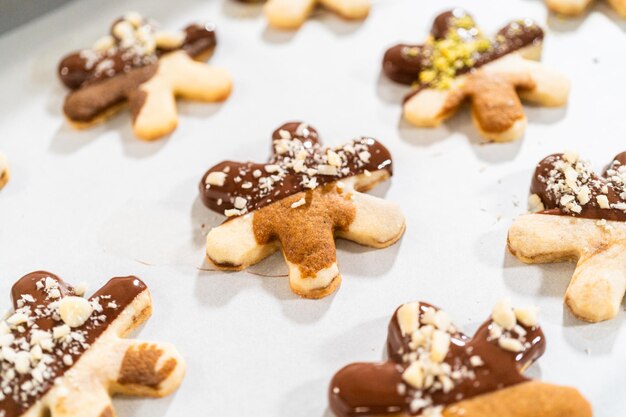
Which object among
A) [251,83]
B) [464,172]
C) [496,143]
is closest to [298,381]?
[464,172]

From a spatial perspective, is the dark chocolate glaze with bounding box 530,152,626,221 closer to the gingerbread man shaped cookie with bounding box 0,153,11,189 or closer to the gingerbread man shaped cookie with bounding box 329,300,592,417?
the gingerbread man shaped cookie with bounding box 329,300,592,417

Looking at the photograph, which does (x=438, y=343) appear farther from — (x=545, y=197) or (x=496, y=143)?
(x=496, y=143)

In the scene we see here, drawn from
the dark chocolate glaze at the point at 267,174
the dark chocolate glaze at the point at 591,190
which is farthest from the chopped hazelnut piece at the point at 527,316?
the dark chocolate glaze at the point at 267,174

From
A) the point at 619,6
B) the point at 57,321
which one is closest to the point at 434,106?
the point at 619,6

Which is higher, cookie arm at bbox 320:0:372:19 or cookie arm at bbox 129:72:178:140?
cookie arm at bbox 320:0:372:19

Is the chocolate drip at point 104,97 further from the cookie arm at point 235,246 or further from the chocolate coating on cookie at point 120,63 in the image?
the cookie arm at point 235,246

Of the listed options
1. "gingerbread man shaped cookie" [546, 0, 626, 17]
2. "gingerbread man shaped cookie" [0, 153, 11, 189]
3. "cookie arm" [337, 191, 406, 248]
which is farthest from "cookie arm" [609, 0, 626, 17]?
"gingerbread man shaped cookie" [0, 153, 11, 189]
